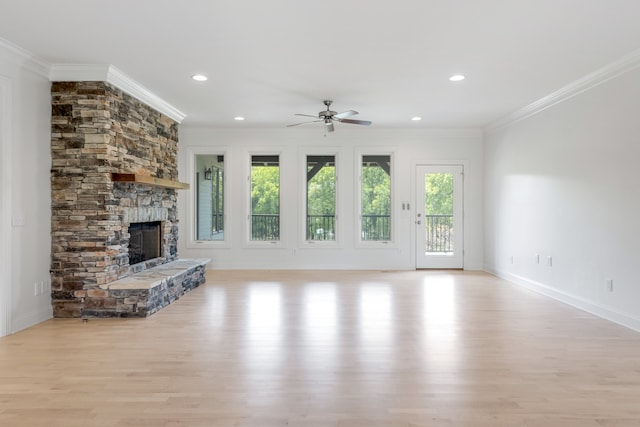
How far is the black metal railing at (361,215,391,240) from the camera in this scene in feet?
25.9

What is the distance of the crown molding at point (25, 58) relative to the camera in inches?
147

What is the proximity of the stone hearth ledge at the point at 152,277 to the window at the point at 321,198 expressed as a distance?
265cm

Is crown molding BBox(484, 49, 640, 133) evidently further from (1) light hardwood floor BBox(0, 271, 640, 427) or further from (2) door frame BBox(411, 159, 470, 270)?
(1) light hardwood floor BBox(0, 271, 640, 427)

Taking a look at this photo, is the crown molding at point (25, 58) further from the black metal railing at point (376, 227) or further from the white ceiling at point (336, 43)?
the black metal railing at point (376, 227)

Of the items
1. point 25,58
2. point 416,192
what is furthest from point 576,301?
point 25,58

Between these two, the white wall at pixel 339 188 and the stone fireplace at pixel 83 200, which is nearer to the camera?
the stone fireplace at pixel 83 200

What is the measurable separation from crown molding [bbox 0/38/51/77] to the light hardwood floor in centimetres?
268

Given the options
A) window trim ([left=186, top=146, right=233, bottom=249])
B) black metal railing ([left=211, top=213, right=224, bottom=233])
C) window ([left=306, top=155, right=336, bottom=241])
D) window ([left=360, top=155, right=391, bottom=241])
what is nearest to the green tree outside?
window ([left=360, top=155, right=391, bottom=241])

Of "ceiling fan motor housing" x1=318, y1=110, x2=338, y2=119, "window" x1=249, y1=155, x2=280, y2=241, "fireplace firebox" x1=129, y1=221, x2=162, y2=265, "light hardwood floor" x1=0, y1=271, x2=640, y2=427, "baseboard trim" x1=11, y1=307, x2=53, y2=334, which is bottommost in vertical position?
"light hardwood floor" x1=0, y1=271, x2=640, y2=427

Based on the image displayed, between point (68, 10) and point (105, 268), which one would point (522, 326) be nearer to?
point (105, 268)

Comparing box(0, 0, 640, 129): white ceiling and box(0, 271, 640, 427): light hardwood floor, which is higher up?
box(0, 0, 640, 129): white ceiling

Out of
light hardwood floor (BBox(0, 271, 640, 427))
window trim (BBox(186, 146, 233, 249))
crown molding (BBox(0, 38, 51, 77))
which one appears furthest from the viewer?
window trim (BBox(186, 146, 233, 249))

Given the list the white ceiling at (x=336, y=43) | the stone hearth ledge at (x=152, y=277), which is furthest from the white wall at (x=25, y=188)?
the stone hearth ledge at (x=152, y=277)

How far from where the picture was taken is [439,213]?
7.86 metres
